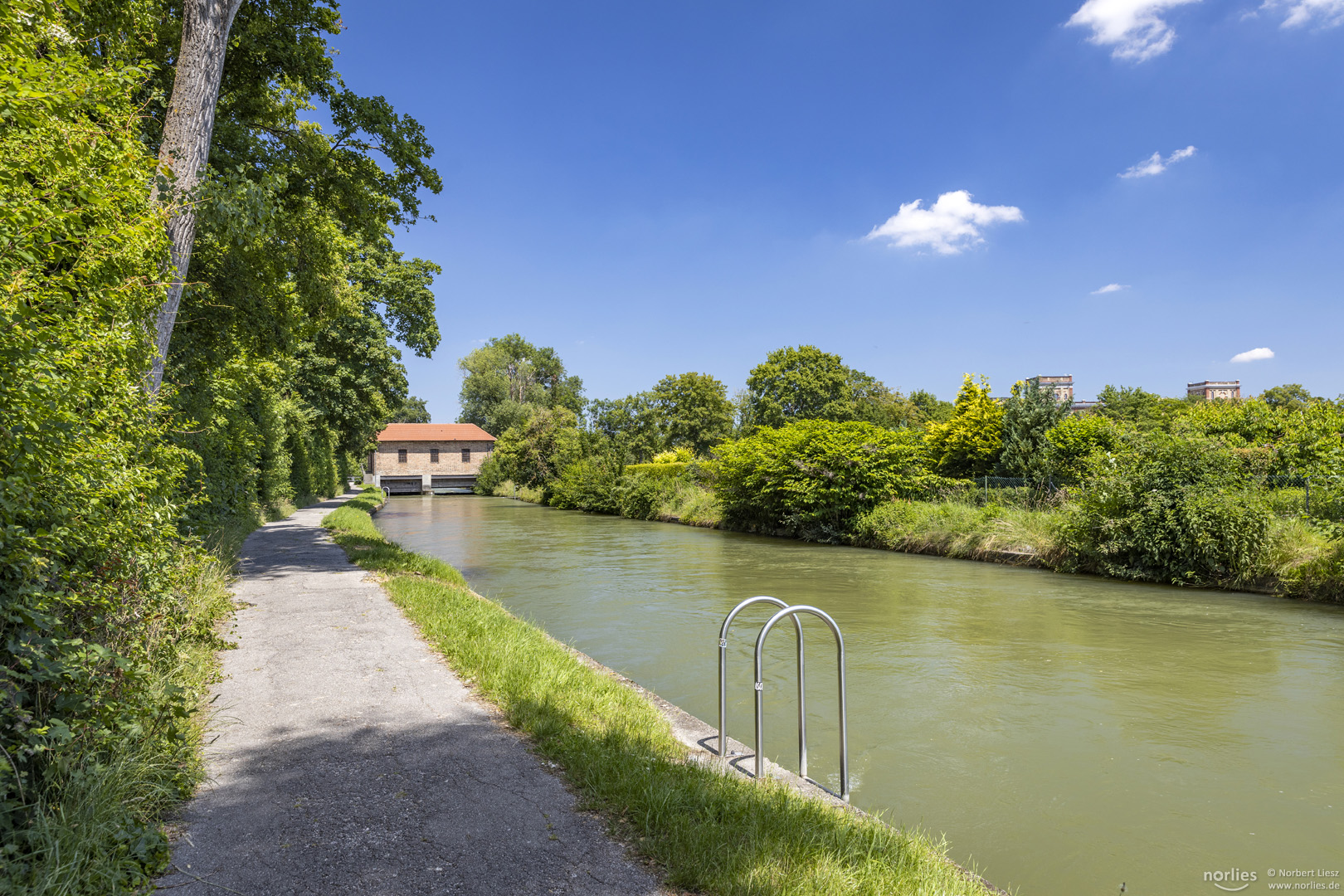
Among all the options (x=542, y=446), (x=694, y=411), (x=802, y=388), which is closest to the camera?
(x=542, y=446)

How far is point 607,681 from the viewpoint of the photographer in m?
6.57

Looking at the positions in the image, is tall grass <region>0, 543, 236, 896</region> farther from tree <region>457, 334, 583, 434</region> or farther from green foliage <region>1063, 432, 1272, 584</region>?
tree <region>457, 334, 583, 434</region>

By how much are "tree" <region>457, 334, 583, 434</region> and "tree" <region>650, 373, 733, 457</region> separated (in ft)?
104

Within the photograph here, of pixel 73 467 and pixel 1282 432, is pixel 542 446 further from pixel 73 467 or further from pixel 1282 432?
pixel 73 467

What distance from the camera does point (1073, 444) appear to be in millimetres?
Result: 21391

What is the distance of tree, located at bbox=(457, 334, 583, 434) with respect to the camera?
93.7 m

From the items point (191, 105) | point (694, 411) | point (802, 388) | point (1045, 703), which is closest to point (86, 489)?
point (191, 105)

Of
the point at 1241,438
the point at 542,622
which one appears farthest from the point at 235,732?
the point at 1241,438

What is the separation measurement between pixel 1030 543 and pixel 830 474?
6690 millimetres

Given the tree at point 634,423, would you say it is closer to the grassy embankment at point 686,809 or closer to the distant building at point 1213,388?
the grassy embankment at point 686,809

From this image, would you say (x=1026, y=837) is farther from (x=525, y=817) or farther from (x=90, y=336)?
(x=90, y=336)

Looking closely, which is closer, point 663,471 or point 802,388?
point 663,471

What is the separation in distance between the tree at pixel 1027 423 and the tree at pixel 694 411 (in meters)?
36.5

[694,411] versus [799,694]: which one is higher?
[694,411]
